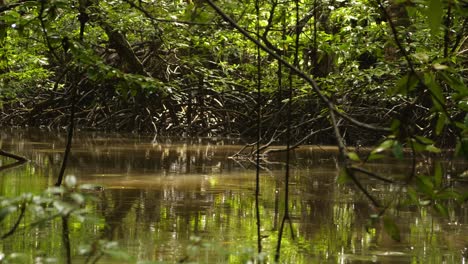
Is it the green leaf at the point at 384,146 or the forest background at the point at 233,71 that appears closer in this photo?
the green leaf at the point at 384,146

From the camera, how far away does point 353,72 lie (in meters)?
7.77

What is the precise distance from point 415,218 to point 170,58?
909cm

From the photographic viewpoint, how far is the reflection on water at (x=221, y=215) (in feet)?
10.5

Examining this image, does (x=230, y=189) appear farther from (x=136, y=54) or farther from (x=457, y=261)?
(x=136, y=54)

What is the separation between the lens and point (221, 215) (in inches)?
164

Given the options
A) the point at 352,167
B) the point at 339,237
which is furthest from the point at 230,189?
the point at 352,167

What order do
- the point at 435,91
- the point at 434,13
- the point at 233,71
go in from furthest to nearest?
the point at 233,71 < the point at 435,91 < the point at 434,13

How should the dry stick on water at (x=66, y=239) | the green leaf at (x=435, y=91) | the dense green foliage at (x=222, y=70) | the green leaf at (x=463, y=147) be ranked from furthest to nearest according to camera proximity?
the dense green foliage at (x=222, y=70) → the dry stick on water at (x=66, y=239) → the green leaf at (x=463, y=147) → the green leaf at (x=435, y=91)

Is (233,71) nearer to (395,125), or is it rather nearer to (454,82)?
(454,82)

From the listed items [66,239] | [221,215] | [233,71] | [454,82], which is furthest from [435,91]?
[233,71]

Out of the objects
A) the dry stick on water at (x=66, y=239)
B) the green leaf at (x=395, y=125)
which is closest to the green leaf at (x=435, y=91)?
the green leaf at (x=395, y=125)

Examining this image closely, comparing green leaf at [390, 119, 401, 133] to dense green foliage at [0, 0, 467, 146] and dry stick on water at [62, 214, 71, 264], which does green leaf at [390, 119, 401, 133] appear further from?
dense green foliage at [0, 0, 467, 146]

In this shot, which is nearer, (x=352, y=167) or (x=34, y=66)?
(x=352, y=167)

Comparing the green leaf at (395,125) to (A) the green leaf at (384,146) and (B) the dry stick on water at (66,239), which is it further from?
(B) the dry stick on water at (66,239)
